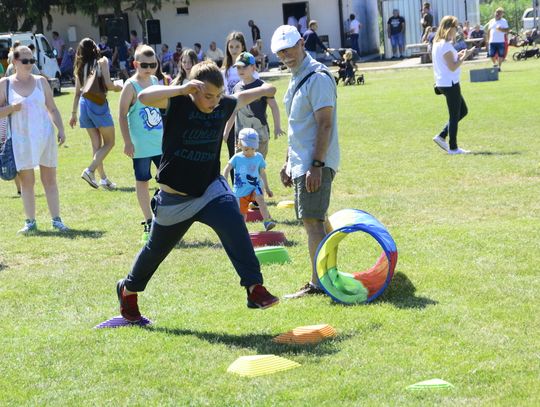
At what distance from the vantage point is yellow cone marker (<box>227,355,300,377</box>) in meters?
6.08

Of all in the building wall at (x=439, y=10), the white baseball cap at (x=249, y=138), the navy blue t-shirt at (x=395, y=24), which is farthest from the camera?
the building wall at (x=439, y=10)

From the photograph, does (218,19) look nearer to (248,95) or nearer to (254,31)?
(254,31)

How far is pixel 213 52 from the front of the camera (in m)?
42.4

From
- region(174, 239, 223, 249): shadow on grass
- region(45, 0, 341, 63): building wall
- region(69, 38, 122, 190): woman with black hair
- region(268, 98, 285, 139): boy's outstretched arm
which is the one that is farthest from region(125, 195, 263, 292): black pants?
region(45, 0, 341, 63): building wall

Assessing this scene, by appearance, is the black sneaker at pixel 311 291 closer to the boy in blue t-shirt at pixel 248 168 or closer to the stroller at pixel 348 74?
the boy in blue t-shirt at pixel 248 168

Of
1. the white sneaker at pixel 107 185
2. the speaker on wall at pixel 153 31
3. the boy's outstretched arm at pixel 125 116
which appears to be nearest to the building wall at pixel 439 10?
the speaker on wall at pixel 153 31

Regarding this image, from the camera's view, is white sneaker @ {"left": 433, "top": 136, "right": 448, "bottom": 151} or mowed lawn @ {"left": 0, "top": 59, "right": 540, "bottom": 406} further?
white sneaker @ {"left": 433, "top": 136, "right": 448, "bottom": 151}

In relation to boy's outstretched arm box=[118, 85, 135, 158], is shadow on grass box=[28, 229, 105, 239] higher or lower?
lower

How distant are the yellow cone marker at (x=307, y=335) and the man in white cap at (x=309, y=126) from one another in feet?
3.45

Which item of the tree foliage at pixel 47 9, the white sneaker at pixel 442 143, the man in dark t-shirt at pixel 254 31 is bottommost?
the white sneaker at pixel 442 143

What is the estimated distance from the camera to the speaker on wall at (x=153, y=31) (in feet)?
163

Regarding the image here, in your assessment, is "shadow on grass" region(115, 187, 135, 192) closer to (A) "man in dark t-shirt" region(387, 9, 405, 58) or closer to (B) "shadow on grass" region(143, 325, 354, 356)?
(B) "shadow on grass" region(143, 325, 354, 356)

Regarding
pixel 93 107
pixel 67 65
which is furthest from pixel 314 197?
pixel 67 65

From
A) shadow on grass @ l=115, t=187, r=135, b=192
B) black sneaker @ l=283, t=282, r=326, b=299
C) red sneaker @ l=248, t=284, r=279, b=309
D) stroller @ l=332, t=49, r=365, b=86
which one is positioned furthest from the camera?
stroller @ l=332, t=49, r=365, b=86
